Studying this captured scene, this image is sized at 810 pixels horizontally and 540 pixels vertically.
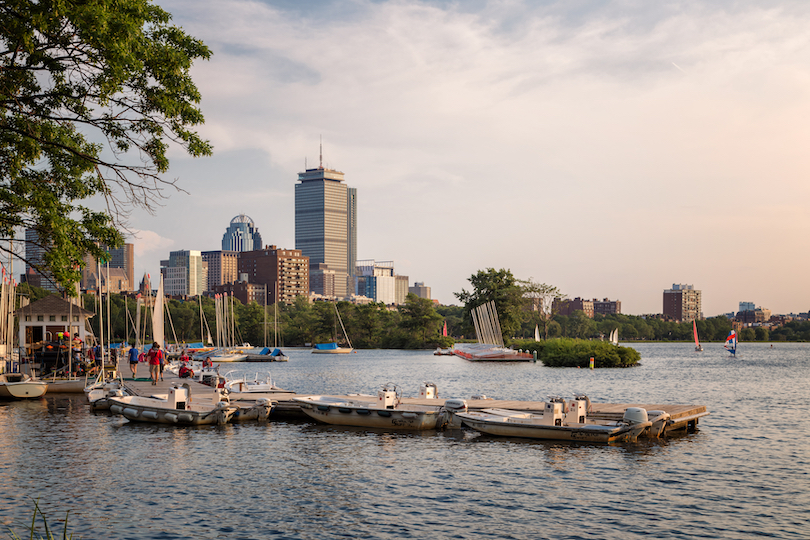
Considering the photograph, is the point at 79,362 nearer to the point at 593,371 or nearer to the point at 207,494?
the point at 207,494

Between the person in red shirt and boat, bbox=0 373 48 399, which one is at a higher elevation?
the person in red shirt

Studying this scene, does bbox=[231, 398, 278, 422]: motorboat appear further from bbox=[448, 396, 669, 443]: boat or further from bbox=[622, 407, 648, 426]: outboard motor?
bbox=[622, 407, 648, 426]: outboard motor

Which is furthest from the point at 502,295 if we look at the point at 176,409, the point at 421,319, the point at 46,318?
the point at 176,409

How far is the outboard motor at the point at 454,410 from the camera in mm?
34344

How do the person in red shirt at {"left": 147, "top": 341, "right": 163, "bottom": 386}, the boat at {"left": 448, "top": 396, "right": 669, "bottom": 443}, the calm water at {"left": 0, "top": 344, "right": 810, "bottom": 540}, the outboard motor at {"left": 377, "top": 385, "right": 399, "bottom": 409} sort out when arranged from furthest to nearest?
the person in red shirt at {"left": 147, "top": 341, "right": 163, "bottom": 386}
the outboard motor at {"left": 377, "top": 385, "right": 399, "bottom": 409}
the boat at {"left": 448, "top": 396, "right": 669, "bottom": 443}
the calm water at {"left": 0, "top": 344, "right": 810, "bottom": 540}

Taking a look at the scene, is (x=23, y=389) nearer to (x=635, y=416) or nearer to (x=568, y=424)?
(x=568, y=424)

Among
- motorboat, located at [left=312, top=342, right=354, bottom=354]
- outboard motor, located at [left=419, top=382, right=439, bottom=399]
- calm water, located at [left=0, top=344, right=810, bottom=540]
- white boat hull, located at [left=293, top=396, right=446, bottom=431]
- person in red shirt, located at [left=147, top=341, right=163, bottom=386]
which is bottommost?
motorboat, located at [left=312, top=342, right=354, bottom=354]

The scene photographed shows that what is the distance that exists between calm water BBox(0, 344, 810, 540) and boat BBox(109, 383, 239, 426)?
0.74m

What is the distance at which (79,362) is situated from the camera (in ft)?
184

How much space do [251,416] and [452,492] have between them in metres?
18.5

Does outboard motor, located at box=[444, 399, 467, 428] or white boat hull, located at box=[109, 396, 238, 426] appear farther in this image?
white boat hull, located at box=[109, 396, 238, 426]

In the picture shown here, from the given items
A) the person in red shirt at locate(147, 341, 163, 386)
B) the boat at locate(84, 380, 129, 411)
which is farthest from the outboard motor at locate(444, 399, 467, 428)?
the person in red shirt at locate(147, 341, 163, 386)

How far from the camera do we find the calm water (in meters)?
18.5

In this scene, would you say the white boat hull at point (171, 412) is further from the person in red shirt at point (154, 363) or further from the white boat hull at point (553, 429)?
the white boat hull at point (553, 429)
